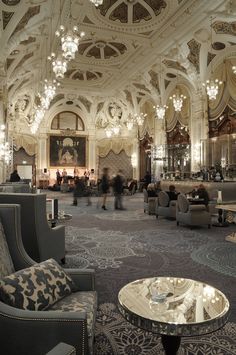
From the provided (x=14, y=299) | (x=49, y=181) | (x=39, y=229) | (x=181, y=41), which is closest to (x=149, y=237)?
(x=39, y=229)

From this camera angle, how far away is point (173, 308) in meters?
1.85

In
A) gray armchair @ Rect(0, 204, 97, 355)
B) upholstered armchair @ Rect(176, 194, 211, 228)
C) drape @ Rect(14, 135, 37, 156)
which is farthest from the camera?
drape @ Rect(14, 135, 37, 156)

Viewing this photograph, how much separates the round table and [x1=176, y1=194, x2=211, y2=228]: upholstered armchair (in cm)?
488

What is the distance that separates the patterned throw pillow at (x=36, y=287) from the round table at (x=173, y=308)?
445 millimetres

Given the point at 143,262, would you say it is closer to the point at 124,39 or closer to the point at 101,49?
the point at 124,39

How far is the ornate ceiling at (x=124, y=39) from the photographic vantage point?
1002 centimetres

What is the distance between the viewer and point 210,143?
45.9 ft

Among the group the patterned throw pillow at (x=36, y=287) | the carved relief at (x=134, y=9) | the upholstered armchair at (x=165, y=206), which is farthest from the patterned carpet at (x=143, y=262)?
the carved relief at (x=134, y=9)

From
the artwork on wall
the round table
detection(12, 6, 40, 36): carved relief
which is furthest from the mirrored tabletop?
the artwork on wall

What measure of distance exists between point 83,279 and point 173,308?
0.80 m

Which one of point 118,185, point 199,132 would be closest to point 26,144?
point 199,132

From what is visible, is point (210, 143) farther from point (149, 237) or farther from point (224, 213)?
point (149, 237)

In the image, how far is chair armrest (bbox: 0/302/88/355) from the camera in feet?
5.09

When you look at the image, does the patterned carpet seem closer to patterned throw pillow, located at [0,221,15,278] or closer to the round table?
the round table
